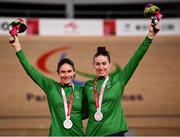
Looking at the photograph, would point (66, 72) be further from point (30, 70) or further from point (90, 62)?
point (90, 62)

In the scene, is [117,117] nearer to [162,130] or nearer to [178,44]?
[162,130]

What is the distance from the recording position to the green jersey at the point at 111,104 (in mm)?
3896

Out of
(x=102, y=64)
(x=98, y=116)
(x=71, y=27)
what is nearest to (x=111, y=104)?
(x=98, y=116)

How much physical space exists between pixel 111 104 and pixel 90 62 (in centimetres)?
1184

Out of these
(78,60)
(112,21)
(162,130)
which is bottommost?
(162,130)

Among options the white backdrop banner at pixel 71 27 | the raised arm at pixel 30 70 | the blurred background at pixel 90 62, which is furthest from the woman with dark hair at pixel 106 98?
the white backdrop banner at pixel 71 27

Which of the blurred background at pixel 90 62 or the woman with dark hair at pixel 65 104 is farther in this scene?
the blurred background at pixel 90 62

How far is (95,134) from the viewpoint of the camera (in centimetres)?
391

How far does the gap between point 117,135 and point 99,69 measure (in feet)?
2.04

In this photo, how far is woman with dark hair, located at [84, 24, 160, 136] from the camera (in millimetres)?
3896

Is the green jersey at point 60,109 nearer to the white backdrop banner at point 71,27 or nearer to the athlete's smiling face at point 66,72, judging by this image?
the athlete's smiling face at point 66,72

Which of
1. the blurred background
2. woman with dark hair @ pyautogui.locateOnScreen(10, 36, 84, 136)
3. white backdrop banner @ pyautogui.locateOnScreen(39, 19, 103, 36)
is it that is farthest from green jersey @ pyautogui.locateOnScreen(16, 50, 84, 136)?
white backdrop banner @ pyautogui.locateOnScreen(39, 19, 103, 36)

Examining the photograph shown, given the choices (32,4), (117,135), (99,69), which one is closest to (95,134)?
(117,135)

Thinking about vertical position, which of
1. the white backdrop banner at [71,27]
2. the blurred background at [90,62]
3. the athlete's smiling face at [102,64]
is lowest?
the blurred background at [90,62]
